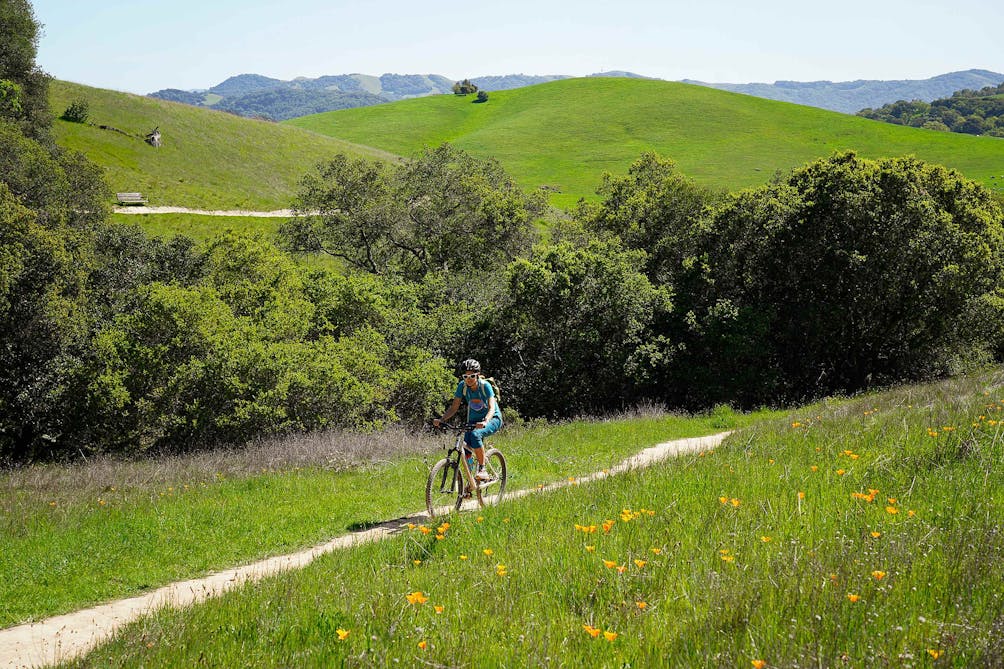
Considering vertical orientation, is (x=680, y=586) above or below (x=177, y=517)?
above

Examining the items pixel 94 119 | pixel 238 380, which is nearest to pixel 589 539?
pixel 238 380

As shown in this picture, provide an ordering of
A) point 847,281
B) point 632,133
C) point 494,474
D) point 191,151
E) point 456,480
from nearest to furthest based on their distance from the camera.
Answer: point 456,480
point 494,474
point 847,281
point 191,151
point 632,133

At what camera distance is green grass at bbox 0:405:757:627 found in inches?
322

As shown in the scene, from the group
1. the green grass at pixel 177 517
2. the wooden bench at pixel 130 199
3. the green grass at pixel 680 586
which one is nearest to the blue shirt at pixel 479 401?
the green grass at pixel 177 517

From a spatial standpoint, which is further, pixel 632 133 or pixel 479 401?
pixel 632 133

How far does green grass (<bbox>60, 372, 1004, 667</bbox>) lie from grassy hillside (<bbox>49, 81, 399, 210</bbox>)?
54.5 metres

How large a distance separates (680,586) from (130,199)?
56.8 metres

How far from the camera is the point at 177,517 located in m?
10.4

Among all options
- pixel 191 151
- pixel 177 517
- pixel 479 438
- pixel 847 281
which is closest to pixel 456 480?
pixel 479 438

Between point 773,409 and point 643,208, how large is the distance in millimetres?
14853

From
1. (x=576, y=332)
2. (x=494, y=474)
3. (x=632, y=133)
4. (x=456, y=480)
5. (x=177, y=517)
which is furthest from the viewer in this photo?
(x=632, y=133)

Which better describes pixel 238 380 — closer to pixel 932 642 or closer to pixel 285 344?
pixel 285 344

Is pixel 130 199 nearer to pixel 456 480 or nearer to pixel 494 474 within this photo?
pixel 494 474

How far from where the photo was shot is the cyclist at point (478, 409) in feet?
32.5
